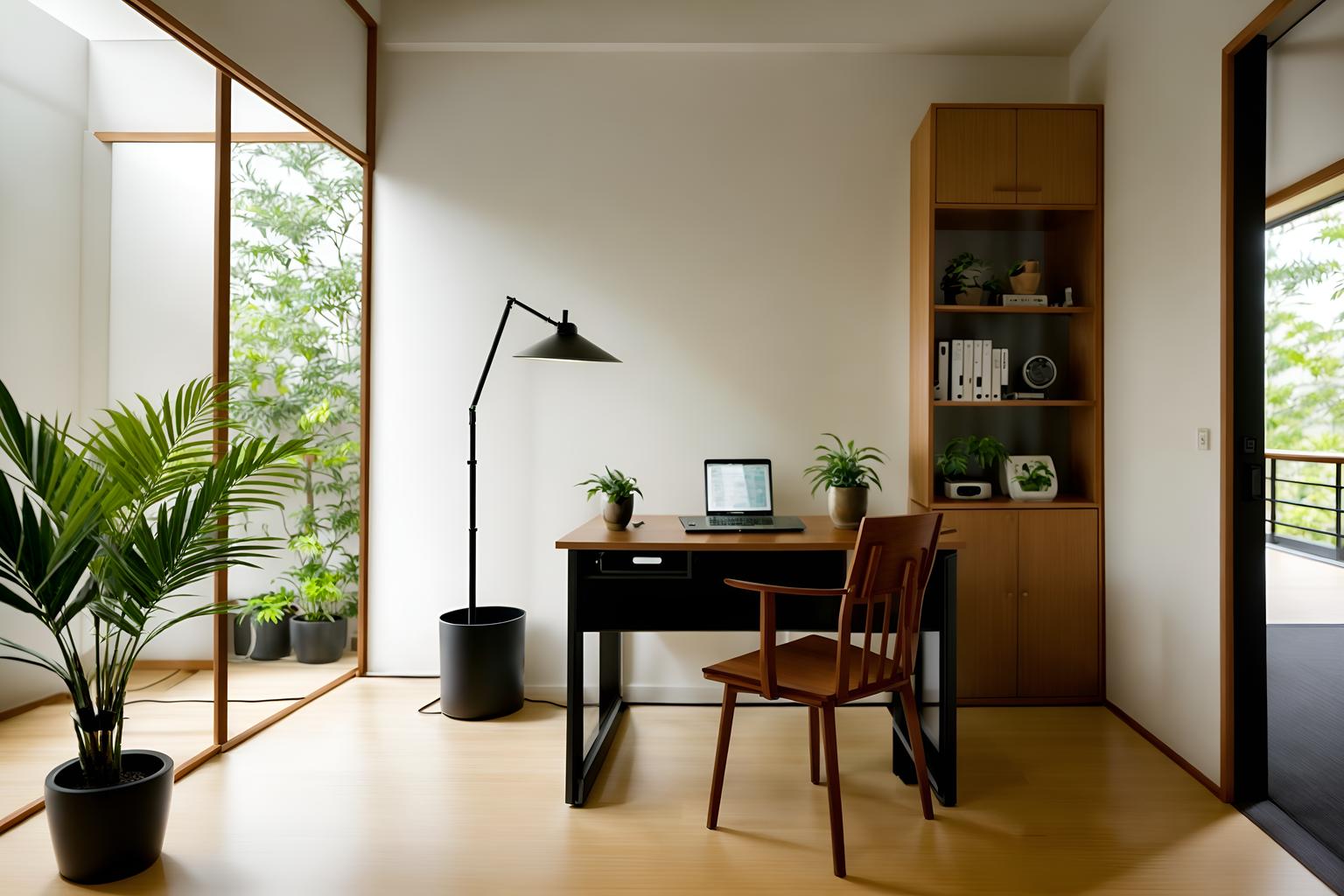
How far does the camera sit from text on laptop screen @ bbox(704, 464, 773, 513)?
3.29 m

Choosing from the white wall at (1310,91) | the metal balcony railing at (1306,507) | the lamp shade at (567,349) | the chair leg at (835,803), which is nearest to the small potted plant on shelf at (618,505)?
the lamp shade at (567,349)

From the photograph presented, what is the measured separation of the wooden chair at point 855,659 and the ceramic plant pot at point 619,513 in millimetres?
662

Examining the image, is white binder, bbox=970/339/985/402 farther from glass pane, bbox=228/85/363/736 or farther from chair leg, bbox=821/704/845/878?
glass pane, bbox=228/85/363/736

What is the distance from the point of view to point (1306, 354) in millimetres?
4996

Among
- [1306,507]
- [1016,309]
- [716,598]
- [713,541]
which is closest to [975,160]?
[1016,309]

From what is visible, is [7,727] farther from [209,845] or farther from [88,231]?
[88,231]

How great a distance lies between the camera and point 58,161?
2.29 meters

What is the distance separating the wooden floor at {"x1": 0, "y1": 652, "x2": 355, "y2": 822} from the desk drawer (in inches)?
62.3

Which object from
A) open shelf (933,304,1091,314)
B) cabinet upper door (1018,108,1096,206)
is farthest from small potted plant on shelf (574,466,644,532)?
cabinet upper door (1018,108,1096,206)

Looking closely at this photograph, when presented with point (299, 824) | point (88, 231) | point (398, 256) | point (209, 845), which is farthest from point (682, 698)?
point (88, 231)

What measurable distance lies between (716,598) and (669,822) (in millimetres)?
702

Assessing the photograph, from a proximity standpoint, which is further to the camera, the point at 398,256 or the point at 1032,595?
the point at 398,256

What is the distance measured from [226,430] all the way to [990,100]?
139 inches

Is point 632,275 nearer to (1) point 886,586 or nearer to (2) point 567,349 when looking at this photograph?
(2) point 567,349
